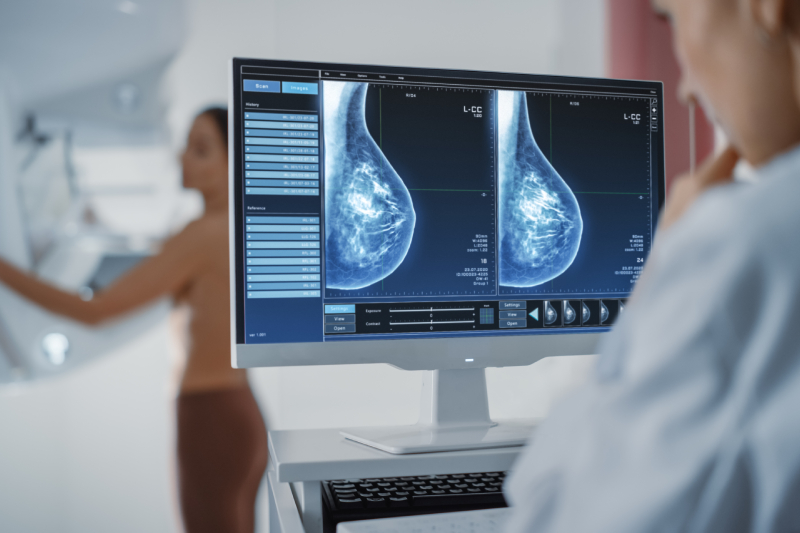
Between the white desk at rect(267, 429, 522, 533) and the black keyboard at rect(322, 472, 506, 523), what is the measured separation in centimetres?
2

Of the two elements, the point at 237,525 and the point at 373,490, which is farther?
the point at 237,525

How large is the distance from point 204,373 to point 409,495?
126 centimetres

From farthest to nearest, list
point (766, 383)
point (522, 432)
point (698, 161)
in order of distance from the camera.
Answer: point (698, 161) → point (522, 432) → point (766, 383)

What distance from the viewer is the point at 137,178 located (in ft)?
7.20

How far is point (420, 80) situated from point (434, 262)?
280 mm

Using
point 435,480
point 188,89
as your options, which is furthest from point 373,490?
point 188,89

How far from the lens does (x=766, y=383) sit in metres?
0.27

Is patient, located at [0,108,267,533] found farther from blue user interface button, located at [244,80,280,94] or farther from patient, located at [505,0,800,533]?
patient, located at [505,0,800,533]

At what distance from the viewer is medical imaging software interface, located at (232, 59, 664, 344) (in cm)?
91

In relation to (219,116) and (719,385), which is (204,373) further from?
(719,385)

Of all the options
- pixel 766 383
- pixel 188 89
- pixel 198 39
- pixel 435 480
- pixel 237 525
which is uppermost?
pixel 198 39

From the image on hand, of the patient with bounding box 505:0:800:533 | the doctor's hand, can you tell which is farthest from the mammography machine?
the patient with bounding box 505:0:800:533

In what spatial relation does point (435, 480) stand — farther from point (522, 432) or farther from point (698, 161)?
point (698, 161)

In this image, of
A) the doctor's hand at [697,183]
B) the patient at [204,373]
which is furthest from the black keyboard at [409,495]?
the patient at [204,373]
